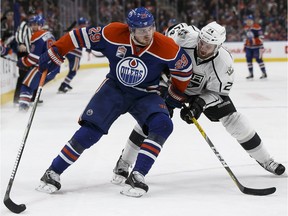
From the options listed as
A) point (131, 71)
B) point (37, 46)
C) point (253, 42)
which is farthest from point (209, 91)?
point (253, 42)

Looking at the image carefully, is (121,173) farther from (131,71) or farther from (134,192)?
(131,71)

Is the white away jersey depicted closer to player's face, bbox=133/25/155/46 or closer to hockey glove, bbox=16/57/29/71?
player's face, bbox=133/25/155/46

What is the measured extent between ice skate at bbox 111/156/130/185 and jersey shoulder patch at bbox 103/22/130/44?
79 cm

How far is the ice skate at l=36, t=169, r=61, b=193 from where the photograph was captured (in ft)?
10.3

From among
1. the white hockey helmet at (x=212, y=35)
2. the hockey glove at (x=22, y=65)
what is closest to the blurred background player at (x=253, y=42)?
the hockey glove at (x=22, y=65)

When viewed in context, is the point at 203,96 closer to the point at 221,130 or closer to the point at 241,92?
the point at 221,130

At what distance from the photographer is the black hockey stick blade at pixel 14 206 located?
2799mm

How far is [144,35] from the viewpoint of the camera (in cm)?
307

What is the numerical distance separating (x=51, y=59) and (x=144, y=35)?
572 millimetres

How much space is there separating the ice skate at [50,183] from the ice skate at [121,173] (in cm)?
40

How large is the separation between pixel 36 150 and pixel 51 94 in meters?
4.37

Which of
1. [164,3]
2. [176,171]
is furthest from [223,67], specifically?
[164,3]

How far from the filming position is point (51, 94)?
349 inches

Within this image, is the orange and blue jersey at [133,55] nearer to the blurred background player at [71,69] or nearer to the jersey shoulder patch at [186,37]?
the jersey shoulder patch at [186,37]
